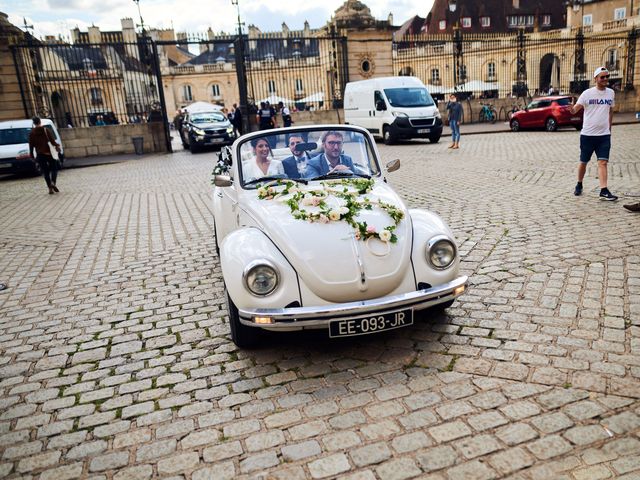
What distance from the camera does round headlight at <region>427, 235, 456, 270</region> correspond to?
369 centimetres

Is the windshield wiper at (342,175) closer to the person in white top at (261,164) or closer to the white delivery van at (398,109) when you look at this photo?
the person in white top at (261,164)

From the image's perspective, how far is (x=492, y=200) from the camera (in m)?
8.50

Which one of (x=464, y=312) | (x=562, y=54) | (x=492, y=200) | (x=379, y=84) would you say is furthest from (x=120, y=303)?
(x=562, y=54)

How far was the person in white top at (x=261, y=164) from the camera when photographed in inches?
187

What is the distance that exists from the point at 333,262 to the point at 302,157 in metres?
1.68

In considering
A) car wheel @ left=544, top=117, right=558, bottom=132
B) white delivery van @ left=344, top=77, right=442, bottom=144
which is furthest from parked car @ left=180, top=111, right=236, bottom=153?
car wheel @ left=544, top=117, right=558, bottom=132

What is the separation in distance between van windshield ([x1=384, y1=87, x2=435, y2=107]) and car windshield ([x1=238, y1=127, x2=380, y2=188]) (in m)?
15.4

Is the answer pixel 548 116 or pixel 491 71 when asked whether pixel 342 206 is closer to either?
pixel 548 116

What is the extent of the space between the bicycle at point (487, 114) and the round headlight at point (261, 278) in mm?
28493

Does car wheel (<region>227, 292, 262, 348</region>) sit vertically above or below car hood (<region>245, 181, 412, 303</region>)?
below

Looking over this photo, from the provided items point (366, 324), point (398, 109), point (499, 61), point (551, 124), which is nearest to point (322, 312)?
point (366, 324)

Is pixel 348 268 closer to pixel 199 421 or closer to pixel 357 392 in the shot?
pixel 357 392

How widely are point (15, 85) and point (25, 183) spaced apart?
27.1 feet

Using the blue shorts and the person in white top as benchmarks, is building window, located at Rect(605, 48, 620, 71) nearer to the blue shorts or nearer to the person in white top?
the blue shorts
